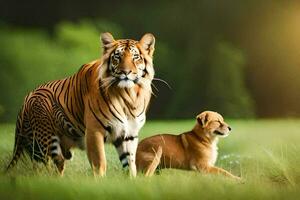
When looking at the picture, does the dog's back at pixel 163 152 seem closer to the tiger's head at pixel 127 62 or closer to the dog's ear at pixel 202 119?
Result: the dog's ear at pixel 202 119

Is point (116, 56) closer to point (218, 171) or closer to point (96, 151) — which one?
point (96, 151)

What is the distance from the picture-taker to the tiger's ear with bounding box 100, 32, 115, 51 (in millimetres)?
3426

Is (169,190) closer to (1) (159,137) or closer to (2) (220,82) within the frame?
(1) (159,137)

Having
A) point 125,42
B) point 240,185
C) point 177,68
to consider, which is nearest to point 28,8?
point 125,42

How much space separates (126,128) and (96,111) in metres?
0.17

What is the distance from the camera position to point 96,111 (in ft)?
11.1

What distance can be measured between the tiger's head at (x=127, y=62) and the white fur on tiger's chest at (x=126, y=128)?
173 mm

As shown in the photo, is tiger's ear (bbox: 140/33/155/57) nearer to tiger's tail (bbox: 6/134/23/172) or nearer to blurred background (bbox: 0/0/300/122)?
blurred background (bbox: 0/0/300/122)

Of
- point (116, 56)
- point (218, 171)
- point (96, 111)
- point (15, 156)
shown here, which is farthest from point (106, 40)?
point (218, 171)

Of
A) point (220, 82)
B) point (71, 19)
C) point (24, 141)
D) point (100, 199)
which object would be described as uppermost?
point (71, 19)

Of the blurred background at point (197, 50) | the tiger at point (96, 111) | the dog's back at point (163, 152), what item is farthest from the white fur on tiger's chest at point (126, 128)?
the blurred background at point (197, 50)

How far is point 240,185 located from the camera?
3.30 metres

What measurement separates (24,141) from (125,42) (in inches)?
28.1

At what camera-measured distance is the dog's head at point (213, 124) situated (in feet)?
11.2
